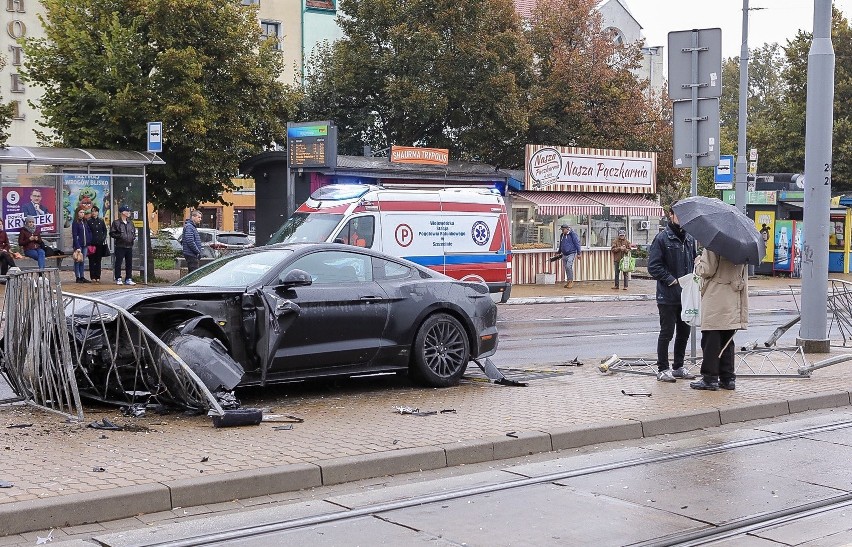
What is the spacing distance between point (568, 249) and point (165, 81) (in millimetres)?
11885

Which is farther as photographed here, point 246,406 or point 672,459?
point 246,406

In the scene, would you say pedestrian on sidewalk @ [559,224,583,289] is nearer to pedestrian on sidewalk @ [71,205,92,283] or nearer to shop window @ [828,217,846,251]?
shop window @ [828,217,846,251]

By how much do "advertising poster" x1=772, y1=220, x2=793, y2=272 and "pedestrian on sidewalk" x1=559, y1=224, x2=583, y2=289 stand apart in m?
9.18

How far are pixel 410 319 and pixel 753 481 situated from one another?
13.1 ft

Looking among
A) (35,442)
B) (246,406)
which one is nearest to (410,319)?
(246,406)

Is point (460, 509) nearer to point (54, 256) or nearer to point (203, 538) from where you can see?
point (203, 538)

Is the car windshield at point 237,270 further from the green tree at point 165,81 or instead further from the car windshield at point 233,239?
the car windshield at point 233,239

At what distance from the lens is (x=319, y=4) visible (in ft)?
Result: 186

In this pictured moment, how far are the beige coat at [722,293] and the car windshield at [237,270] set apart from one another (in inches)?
160

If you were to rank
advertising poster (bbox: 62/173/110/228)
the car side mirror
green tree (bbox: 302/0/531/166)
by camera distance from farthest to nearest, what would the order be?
green tree (bbox: 302/0/531/166)
advertising poster (bbox: 62/173/110/228)
the car side mirror

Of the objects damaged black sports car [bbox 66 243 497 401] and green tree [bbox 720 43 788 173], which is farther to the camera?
green tree [bbox 720 43 788 173]

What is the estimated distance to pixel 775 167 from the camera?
46.3 m

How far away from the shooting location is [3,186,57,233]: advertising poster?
23.9 metres

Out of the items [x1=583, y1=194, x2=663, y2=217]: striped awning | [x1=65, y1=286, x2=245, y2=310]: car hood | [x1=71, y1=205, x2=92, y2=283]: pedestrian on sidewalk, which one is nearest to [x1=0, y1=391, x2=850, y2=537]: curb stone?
[x1=65, y1=286, x2=245, y2=310]: car hood
